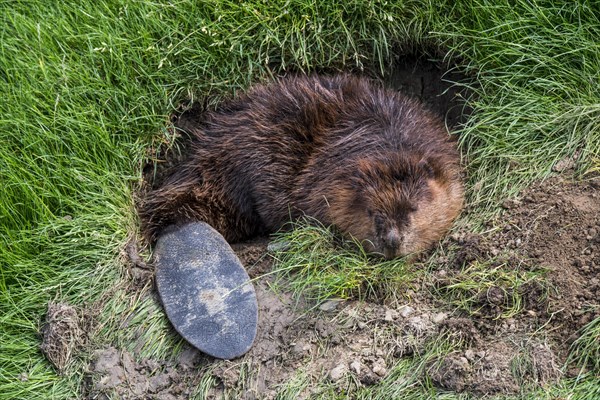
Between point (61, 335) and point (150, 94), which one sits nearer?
point (61, 335)

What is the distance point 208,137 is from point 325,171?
54 centimetres

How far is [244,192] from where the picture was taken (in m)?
3.64

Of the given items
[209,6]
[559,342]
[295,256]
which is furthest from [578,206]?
[209,6]

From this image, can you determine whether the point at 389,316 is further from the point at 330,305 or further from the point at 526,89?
the point at 526,89

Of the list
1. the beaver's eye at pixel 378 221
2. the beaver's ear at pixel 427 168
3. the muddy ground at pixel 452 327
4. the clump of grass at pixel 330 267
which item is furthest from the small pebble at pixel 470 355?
the beaver's ear at pixel 427 168

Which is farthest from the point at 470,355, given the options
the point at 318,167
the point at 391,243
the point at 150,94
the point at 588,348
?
the point at 150,94

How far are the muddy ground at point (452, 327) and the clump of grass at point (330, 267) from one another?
6 cm

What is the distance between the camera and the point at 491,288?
2.92 m

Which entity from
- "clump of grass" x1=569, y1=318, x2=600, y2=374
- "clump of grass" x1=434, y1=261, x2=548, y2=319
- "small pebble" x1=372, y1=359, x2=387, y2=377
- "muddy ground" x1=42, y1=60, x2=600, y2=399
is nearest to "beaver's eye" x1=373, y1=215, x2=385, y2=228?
"muddy ground" x1=42, y1=60, x2=600, y2=399

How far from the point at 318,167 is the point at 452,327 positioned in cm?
93

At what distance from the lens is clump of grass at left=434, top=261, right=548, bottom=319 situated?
2893 millimetres

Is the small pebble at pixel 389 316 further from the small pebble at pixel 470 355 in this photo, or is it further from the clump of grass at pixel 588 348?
the clump of grass at pixel 588 348

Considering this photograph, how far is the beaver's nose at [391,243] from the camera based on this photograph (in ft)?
10.4

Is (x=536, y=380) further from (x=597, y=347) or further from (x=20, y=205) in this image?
(x=20, y=205)
